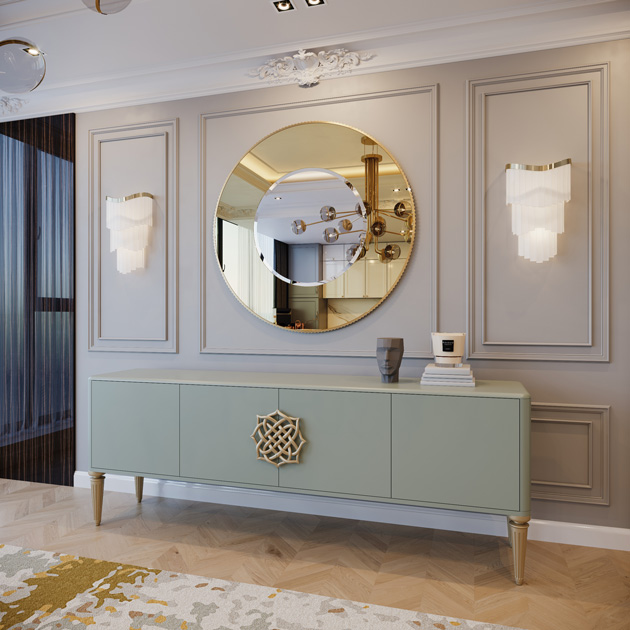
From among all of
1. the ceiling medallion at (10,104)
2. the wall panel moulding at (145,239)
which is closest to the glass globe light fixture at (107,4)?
the wall panel moulding at (145,239)

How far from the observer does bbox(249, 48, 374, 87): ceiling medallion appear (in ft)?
9.07

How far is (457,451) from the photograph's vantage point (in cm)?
219

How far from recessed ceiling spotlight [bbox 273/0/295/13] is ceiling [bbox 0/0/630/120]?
29 millimetres

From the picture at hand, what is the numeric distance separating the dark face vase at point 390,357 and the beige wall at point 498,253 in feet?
0.95

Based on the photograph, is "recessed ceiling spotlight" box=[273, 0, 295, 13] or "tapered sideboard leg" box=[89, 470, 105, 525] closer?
"recessed ceiling spotlight" box=[273, 0, 295, 13]

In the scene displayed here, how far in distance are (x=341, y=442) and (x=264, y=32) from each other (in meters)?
2.04

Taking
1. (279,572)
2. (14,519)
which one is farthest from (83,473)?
(279,572)

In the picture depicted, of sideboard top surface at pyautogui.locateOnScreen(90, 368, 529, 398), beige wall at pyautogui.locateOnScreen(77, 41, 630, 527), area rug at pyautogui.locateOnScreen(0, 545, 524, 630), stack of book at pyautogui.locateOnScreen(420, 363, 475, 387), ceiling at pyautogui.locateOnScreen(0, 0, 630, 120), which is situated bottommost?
area rug at pyautogui.locateOnScreen(0, 545, 524, 630)

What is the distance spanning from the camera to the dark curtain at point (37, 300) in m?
3.39

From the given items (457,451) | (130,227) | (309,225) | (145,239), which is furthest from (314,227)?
(457,451)

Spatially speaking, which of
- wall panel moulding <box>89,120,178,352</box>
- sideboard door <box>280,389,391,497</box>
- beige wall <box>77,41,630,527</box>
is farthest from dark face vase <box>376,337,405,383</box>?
wall panel moulding <box>89,120,178,352</box>

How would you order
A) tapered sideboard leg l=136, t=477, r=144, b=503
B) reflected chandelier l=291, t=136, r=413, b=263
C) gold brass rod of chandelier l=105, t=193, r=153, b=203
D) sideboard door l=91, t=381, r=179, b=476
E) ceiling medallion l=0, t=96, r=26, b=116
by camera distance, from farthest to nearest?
1. ceiling medallion l=0, t=96, r=26, b=116
2. gold brass rod of chandelier l=105, t=193, r=153, b=203
3. tapered sideboard leg l=136, t=477, r=144, b=503
4. reflected chandelier l=291, t=136, r=413, b=263
5. sideboard door l=91, t=381, r=179, b=476

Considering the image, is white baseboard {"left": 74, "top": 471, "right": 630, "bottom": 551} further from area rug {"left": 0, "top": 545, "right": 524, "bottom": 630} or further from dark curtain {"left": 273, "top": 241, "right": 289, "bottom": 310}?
dark curtain {"left": 273, "top": 241, "right": 289, "bottom": 310}

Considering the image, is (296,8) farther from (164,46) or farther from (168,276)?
(168,276)
